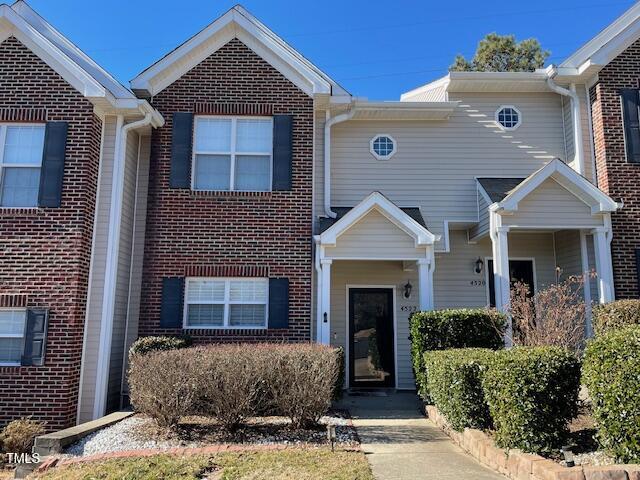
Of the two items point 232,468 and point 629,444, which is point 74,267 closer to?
point 232,468

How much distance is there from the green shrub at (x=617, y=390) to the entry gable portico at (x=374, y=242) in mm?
4874

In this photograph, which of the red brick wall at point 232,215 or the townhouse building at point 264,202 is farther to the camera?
the red brick wall at point 232,215

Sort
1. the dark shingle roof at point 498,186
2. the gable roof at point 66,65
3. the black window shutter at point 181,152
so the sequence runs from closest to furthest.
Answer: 1. the gable roof at point 66,65
2. the black window shutter at point 181,152
3. the dark shingle roof at point 498,186

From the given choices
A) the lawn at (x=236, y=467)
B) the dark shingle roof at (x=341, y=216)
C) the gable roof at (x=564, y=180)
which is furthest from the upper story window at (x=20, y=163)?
the gable roof at (x=564, y=180)

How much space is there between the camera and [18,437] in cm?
728

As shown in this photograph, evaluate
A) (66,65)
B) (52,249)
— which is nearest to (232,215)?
(52,249)

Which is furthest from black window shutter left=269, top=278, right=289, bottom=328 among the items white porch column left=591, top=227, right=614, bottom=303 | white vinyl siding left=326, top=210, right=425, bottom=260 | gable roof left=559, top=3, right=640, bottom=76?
gable roof left=559, top=3, right=640, bottom=76

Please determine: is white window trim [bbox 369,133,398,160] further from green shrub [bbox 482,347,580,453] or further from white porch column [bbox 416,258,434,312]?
green shrub [bbox 482,347,580,453]

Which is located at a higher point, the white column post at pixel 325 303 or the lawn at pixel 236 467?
the white column post at pixel 325 303

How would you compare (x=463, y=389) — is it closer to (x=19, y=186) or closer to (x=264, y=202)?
(x=264, y=202)

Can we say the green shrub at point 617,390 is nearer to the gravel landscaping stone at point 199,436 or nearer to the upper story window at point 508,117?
the gravel landscaping stone at point 199,436

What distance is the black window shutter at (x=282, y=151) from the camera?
34.3 ft

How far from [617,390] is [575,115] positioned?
8.40m

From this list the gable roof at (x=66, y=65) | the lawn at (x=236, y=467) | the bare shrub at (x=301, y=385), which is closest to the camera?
the lawn at (x=236, y=467)
